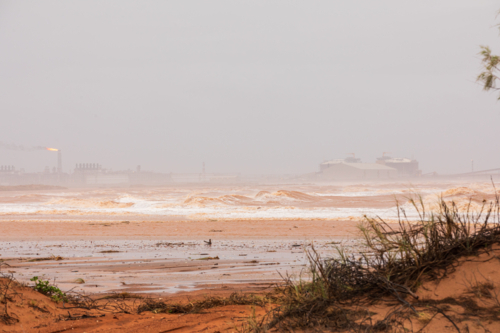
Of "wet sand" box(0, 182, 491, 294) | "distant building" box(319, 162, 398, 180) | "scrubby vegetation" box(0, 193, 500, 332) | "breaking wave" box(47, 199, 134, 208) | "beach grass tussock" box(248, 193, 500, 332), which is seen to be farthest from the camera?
"distant building" box(319, 162, 398, 180)

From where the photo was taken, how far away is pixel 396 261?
435 cm

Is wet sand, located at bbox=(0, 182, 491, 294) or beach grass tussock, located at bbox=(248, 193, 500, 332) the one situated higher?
beach grass tussock, located at bbox=(248, 193, 500, 332)

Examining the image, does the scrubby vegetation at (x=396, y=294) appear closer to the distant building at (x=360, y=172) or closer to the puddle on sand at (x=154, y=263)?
the puddle on sand at (x=154, y=263)

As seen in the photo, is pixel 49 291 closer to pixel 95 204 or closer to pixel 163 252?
pixel 163 252

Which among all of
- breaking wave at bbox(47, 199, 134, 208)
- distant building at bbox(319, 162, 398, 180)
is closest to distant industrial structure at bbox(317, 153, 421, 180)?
distant building at bbox(319, 162, 398, 180)

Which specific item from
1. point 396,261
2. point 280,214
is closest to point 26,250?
point 396,261

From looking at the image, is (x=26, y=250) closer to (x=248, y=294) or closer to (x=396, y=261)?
(x=248, y=294)

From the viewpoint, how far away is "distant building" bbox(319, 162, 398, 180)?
137 m

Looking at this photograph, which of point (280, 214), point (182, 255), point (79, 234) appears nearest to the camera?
point (182, 255)

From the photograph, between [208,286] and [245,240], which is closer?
[208,286]

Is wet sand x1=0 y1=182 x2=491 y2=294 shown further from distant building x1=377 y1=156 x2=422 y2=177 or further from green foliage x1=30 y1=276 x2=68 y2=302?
distant building x1=377 y1=156 x2=422 y2=177

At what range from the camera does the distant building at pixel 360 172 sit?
137 m

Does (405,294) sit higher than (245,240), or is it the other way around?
(405,294)

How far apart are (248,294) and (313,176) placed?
14934cm
